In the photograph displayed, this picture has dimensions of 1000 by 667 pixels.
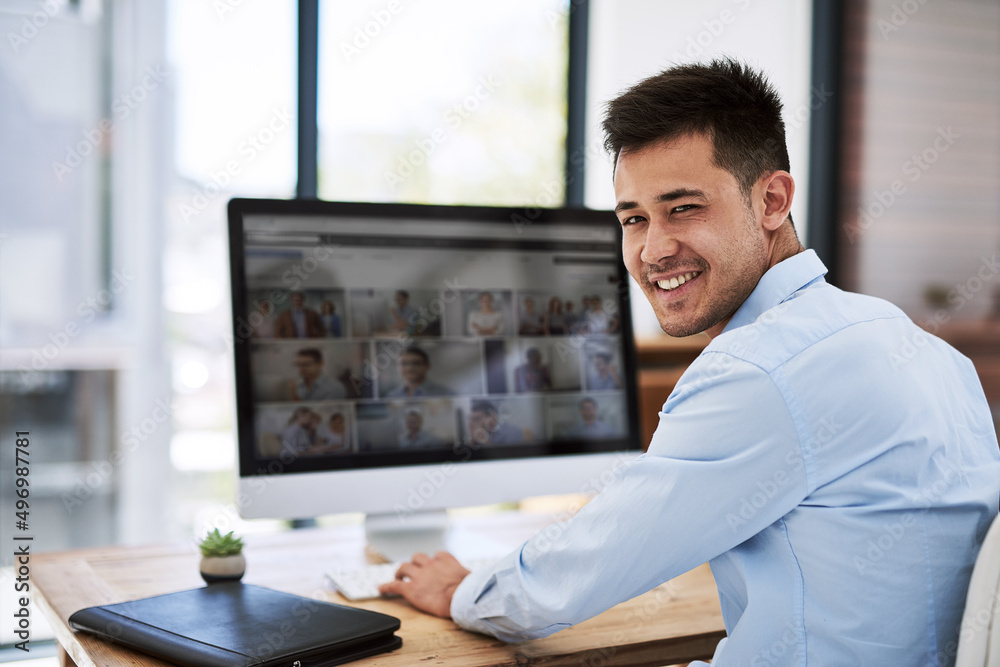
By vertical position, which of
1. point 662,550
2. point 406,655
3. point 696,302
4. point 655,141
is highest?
point 655,141

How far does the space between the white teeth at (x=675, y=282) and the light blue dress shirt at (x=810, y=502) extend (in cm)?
21

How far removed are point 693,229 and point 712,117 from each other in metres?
0.15

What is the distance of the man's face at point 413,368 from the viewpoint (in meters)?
1.52

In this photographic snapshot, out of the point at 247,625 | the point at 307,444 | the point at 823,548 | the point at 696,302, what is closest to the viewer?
the point at 823,548

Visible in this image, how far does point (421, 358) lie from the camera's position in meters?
1.53

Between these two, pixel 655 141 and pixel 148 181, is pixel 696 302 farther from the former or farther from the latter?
pixel 148 181

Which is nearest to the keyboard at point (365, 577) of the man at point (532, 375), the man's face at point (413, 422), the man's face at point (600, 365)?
the man's face at point (413, 422)

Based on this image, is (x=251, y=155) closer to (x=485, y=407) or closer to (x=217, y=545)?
(x=485, y=407)

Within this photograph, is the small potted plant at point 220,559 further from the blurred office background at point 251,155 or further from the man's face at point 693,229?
the blurred office background at point 251,155

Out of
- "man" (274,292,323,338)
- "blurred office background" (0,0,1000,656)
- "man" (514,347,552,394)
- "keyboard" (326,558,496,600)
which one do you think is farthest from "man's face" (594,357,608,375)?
"blurred office background" (0,0,1000,656)

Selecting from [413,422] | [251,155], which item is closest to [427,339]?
[413,422]

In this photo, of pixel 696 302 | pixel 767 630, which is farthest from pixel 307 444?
pixel 767 630

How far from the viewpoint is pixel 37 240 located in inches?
99.4

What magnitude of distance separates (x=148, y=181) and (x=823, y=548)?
238 centimetres
